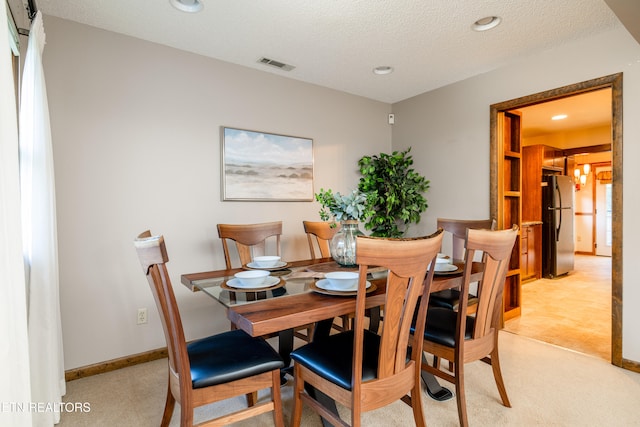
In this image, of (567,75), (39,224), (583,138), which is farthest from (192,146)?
(583,138)

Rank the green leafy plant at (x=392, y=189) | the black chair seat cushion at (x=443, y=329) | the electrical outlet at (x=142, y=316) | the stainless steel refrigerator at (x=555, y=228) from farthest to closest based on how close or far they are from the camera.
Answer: the stainless steel refrigerator at (x=555, y=228)
the green leafy plant at (x=392, y=189)
the electrical outlet at (x=142, y=316)
the black chair seat cushion at (x=443, y=329)

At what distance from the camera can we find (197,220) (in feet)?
9.58

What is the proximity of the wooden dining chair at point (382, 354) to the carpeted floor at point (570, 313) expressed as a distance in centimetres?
226

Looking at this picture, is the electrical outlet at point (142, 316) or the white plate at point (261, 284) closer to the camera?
the white plate at point (261, 284)

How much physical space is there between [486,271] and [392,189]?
7.25ft

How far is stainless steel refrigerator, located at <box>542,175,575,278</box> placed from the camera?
5457 mm

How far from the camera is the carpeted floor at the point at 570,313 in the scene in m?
2.98

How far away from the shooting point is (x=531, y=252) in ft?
17.2

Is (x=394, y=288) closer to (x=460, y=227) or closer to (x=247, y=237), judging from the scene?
(x=247, y=237)

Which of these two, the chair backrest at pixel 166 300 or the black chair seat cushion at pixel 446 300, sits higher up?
the chair backrest at pixel 166 300

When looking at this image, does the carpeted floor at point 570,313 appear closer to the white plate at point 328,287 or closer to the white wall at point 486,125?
the white wall at point 486,125

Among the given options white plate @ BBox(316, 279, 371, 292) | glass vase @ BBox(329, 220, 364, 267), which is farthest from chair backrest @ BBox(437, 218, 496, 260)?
white plate @ BBox(316, 279, 371, 292)

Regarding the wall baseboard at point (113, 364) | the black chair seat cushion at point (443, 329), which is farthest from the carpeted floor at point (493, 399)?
the black chair seat cushion at point (443, 329)

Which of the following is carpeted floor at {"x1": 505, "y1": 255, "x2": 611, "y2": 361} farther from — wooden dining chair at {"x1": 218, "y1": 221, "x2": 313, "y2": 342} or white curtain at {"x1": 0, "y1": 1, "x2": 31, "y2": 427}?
white curtain at {"x1": 0, "y1": 1, "x2": 31, "y2": 427}
